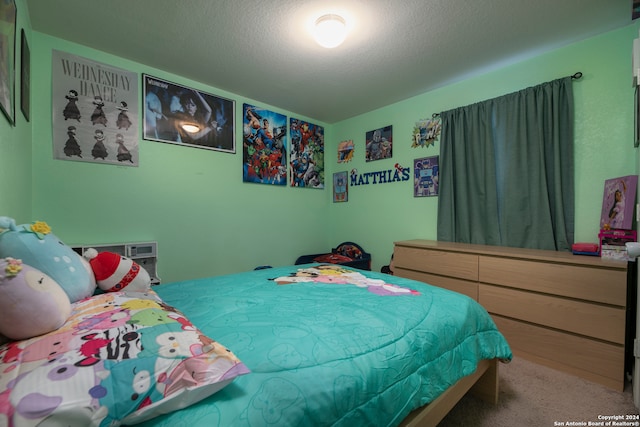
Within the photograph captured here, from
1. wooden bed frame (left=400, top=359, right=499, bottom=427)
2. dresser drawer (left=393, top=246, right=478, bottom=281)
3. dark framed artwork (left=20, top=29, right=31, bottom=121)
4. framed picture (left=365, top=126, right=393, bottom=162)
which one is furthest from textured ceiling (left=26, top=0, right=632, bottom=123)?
wooden bed frame (left=400, top=359, right=499, bottom=427)

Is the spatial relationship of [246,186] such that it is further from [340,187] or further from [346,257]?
[346,257]

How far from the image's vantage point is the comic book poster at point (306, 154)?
3639 mm

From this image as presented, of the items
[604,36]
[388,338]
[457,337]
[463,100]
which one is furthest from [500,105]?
[388,338]

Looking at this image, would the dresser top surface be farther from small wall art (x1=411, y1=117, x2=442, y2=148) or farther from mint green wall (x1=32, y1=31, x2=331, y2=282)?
mint green wall (x1=32, y1=31, x2=331, y2=282)

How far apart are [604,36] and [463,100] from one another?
40.4 inches

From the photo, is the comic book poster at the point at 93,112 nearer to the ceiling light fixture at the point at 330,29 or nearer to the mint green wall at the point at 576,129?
the ceiling light fixture at the point at 330,29

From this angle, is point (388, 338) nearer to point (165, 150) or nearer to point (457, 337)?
point (457, 337)

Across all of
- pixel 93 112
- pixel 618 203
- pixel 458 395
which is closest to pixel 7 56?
pixel 93 112

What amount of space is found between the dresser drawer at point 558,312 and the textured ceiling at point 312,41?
77.7 inches

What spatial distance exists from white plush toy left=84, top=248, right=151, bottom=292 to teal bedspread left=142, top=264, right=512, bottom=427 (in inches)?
8.2

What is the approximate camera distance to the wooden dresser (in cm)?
166

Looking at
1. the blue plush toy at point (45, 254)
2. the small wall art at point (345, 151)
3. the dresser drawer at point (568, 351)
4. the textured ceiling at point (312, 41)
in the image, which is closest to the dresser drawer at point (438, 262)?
the dresser drawer at point (568, 351)

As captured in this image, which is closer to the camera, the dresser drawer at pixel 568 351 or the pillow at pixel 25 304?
the pillow at pixel 25 304

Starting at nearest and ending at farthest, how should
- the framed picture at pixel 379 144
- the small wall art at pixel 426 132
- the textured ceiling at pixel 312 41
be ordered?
the textured ceiling at pixel 312 41 < the small wall art at pixel 426 132 < the framed picture at pixel 379 144
